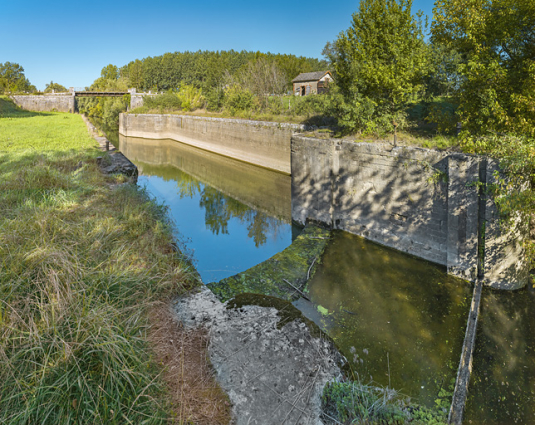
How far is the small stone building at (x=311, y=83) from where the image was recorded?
39844 mm

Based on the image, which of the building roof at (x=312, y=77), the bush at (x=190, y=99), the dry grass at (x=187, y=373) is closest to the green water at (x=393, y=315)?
the dry grass at (x=187, y=373)

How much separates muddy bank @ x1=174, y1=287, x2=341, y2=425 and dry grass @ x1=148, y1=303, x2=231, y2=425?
0.11 metres

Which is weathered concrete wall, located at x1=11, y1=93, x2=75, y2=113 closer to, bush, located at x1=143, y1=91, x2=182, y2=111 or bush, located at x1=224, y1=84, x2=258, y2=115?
bush, located at x1=143, y1=91, x2=182, y2=111

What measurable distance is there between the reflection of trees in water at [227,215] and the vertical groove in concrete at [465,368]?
560 cm

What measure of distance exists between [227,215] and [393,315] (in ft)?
25.0

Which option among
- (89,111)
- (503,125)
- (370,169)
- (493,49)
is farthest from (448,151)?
(89,111)

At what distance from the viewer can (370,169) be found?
8.74 meters

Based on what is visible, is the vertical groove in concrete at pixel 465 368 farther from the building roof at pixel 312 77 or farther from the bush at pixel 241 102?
the building roof at pixel 312 77

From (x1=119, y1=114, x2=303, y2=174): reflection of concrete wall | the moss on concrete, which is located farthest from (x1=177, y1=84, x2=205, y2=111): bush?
the moss on concrete

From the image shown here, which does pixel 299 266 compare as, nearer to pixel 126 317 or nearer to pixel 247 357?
pixel 247 357

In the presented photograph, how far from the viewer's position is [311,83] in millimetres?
41156

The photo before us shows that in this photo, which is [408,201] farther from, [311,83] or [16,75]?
[16,75]

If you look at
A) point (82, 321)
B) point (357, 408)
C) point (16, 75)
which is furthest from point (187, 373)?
point (16, 75)

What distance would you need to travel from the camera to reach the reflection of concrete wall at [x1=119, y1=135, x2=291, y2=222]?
1383 centimetres
